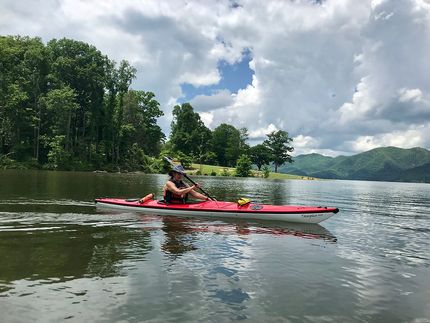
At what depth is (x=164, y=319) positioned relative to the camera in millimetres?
6445

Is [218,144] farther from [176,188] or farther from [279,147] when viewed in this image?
[176,188]

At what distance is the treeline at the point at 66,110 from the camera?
77.4 metres

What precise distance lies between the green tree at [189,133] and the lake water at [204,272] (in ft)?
370

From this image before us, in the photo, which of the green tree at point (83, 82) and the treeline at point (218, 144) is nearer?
the green tree at point (83, 82)

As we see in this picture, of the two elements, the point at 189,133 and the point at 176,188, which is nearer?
the point at 176,188

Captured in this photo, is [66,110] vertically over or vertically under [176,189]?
over

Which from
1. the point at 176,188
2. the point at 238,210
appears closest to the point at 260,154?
the point at 176,188

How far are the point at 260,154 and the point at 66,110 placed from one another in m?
83.8

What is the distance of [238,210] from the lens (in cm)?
1755

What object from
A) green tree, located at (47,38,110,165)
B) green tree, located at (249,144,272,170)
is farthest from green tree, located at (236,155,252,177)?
green tree, located at (249,144,272,170)

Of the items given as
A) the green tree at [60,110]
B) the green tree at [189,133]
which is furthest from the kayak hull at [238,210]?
the green tree at [189,133]

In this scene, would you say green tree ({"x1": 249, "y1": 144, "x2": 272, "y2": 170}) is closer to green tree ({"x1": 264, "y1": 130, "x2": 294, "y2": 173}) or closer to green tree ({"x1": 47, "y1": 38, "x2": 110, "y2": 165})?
green tree ({"x1": 264, "y1": 130, "x2": 294, "y2": 173})

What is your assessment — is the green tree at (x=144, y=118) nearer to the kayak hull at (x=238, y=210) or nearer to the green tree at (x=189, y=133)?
the green tree at (x=189, y=133)

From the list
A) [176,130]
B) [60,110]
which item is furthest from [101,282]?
[176,130]
